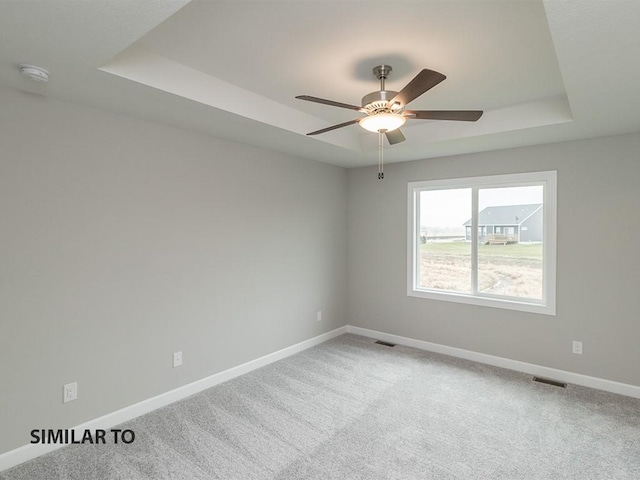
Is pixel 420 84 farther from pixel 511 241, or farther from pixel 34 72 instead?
pixel 511 241

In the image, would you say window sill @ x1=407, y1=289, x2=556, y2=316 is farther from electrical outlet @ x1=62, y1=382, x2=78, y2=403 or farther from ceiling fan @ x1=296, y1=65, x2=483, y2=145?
electrical outlet @ x1=62, y1=382, x2=78, y2=403

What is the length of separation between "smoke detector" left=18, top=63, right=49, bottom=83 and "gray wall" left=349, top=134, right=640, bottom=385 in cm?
368

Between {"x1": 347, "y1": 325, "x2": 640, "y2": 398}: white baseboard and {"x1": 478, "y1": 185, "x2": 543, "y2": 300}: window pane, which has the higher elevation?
{"x1": 478, "y1": 185, "x2": 543, "y2": 300}: window pane

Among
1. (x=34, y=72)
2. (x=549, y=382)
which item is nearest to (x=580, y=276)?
(x=549, y=382)

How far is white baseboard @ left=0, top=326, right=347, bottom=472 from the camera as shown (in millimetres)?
2287

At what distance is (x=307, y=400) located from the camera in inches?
123

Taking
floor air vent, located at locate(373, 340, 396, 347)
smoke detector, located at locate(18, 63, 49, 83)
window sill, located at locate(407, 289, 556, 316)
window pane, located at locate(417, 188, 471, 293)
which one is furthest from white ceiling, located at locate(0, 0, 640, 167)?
floor air vent, located at locate(373, 340, 396, 347)

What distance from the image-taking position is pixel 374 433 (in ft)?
8.61

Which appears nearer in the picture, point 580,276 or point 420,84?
point 420,84

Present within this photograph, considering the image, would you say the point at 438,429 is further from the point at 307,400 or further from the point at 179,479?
the point at 179,479

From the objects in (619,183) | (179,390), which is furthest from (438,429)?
(619,183)

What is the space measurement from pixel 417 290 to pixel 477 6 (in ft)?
10.9

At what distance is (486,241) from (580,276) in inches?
37.3

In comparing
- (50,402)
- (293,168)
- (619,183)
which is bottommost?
(50,402)
